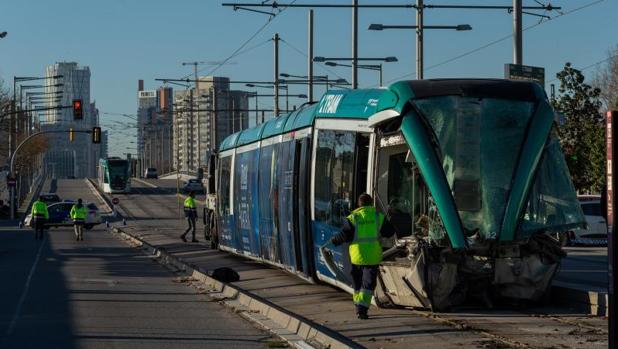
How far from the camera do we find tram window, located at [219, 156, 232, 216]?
2816 centimetres

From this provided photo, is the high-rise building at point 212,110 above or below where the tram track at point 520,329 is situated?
above

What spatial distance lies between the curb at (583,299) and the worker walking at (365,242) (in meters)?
2.90

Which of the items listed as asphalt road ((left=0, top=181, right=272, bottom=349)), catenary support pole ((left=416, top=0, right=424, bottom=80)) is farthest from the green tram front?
asphalt road ((left=0, top=181, right=272, bottom=349))

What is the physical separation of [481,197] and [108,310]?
6.06 m

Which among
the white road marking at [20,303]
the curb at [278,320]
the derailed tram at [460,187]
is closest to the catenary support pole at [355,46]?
the white road marking at [20,303]

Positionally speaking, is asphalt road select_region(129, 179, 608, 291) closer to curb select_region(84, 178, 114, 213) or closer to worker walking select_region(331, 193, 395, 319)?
curb select_region(84, 178, 114, 213)

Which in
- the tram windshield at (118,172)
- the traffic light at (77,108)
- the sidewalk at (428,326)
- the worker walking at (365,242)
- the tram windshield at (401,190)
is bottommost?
the sidewalk at (428,326)

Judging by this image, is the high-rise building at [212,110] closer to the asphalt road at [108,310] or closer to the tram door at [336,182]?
the asphalt road at [108,310]

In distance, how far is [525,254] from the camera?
14.6 meters

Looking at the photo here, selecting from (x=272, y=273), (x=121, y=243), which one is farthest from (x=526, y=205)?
(x=121, y=243)

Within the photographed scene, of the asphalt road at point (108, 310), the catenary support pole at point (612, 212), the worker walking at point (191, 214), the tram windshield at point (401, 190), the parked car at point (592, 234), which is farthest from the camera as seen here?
the worker walking at point (191, 214)

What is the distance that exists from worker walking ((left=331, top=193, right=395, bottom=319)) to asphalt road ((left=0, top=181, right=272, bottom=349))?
142 centimetres

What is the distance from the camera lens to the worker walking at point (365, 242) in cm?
1425

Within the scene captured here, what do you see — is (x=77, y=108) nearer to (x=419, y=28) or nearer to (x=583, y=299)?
(x=419, y=28)
